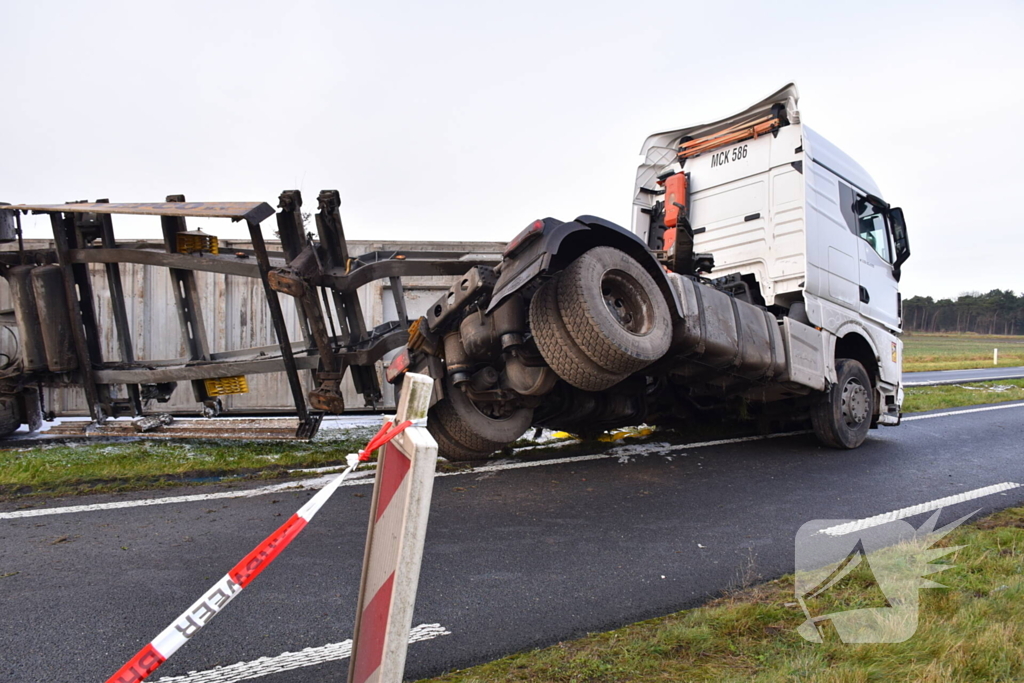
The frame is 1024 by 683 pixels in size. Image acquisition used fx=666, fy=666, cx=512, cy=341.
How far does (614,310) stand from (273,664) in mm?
2856

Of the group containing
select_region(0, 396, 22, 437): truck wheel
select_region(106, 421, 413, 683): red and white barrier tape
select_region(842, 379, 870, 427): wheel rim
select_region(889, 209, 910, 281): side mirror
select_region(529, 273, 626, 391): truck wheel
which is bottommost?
select_region(842, 379, 870, 427): wheel rim

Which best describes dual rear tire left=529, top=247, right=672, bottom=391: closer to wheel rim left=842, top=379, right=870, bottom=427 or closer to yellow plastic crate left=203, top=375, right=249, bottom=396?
wheel rim left=842, top=379, right=870, bottom=427

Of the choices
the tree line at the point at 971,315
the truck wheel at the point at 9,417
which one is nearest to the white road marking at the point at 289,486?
the truck wheel at the point at 9,417

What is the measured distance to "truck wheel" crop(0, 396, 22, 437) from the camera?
277 inches

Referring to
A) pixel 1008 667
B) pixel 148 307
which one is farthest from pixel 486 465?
pixel 148 307

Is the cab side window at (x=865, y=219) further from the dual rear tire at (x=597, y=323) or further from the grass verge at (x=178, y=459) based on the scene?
the dual rear tire at (x=597, y=323)

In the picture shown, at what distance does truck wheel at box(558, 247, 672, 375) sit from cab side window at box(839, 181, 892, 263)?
3602 mm

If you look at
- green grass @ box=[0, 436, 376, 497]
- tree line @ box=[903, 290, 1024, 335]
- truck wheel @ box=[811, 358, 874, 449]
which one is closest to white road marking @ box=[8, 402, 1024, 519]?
green grass @ box=[0, 436, 376, 497]

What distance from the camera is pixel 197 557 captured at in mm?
3342

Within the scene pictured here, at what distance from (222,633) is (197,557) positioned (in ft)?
3.05

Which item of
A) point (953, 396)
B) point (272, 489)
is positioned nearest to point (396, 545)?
point (272, 489)

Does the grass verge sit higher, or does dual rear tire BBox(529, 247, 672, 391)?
dual rear tire BBox(529, 247, 672, 391)

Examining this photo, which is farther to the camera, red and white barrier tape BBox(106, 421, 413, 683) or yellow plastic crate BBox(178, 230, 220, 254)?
yellow plastic crate BBox(178, 230, 220, 254)

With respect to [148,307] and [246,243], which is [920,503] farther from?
[148,307]
